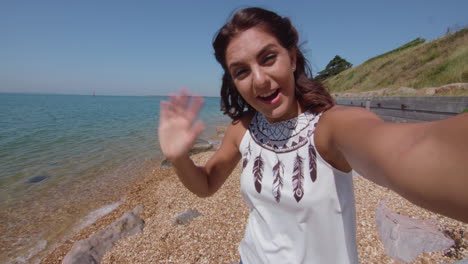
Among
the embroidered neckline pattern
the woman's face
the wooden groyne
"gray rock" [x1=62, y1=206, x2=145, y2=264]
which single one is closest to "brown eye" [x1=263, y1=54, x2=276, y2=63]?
the woman's face

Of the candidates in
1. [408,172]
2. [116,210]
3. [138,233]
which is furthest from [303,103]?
[116,210]

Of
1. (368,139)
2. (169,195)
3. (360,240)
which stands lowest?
(169,195)

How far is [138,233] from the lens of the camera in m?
4.65

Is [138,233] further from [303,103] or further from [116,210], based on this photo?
[303,103]

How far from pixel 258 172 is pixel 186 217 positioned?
381cm

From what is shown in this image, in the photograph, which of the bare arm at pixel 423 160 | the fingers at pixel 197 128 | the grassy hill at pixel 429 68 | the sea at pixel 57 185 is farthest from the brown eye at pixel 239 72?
the grassy hill at pixel 429 68

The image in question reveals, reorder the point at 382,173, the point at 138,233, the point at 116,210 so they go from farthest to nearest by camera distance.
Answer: the point at 116,210 → the point at 138,233 → the point at 382,173

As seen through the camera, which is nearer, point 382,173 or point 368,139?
point 382,173

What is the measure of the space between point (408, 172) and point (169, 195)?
641 cm

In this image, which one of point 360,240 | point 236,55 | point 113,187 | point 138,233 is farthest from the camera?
point 113,187

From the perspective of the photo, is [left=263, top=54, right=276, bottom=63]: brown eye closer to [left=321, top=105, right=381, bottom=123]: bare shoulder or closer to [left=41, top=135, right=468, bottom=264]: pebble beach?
[left=321, top=105, right=381, bottom=123]: bare shoulder

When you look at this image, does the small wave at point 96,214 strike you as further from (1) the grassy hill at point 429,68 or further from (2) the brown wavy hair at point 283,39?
(1) the grassy hill at point 429,68

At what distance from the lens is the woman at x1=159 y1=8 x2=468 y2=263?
114cm

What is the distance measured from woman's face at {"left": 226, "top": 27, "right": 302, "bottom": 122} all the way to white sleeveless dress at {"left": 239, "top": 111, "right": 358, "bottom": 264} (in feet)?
0.49
